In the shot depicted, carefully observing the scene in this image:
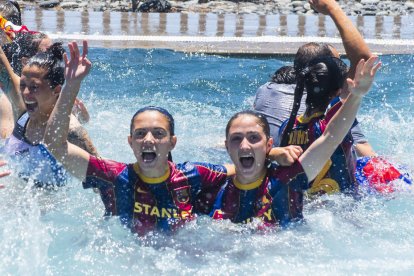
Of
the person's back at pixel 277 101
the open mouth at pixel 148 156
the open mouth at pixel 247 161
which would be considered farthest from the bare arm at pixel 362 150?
the open mouth at pixel 148 156

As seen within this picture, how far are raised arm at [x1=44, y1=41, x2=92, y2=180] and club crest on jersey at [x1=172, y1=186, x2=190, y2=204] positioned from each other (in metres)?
0.54

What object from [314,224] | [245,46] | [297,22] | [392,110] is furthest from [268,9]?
[314,224]

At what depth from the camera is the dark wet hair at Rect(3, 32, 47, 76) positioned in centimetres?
538

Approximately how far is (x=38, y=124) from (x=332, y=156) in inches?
70.9

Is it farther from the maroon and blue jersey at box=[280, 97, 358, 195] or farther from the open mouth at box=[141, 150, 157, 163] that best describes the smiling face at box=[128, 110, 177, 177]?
the maroon and blue jersey at box=[280, 97, 358, 195]

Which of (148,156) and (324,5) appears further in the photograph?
(324,5)

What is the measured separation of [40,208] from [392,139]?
3.64 metres

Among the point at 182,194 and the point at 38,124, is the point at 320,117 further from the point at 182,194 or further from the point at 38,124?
the point at 38,124

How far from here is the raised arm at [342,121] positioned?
12.5ft

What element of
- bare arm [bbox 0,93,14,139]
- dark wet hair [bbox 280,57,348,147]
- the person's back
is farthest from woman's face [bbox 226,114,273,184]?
bare arm [bbox 0,93,14,139]

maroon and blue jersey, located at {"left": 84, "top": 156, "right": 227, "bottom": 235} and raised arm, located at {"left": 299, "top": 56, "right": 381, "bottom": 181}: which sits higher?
raised arm, located at {"left": 299, "top": 56, "right": 381, "bottom": 181}

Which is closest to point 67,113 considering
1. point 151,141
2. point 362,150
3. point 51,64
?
point 151,141

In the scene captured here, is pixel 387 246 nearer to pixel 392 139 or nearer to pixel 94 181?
pixel 94 181

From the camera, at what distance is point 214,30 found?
10.9 metres
